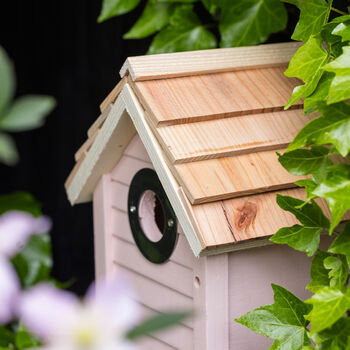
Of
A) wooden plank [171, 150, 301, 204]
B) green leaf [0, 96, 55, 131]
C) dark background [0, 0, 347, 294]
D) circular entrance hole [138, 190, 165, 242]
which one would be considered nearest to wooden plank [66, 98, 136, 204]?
circular entrance hole [138, 190, 165, 242]

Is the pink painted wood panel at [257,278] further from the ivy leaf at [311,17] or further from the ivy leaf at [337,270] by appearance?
the ivy leaf at [311,17]

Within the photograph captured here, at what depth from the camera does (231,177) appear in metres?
0.98

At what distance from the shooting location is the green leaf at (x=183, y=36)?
1.42 metres

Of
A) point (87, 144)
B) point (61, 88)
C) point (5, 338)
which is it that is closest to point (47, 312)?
point (5, 338)

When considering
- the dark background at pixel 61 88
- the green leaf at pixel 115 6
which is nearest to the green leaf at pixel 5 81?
the green leaf at pixel 115 6

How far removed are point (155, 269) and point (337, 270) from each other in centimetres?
41

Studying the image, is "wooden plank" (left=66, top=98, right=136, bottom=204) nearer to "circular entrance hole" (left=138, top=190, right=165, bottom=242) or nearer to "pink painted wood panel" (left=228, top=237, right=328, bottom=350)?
"circular entrance hole" (left=138, top=190, right=165, bottom=242)

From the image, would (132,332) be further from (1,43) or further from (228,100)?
(1,43)

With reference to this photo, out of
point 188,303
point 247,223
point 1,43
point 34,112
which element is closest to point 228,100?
point 247,223

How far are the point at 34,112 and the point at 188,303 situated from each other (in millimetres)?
933

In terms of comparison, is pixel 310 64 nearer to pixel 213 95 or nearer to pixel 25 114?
pixel 213 95

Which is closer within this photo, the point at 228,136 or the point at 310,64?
the point at 310,64

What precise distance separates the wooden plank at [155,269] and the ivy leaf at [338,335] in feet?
0.95

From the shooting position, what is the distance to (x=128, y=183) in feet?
4.17
